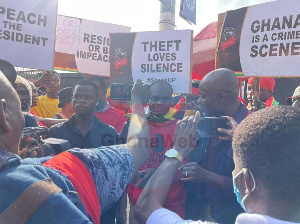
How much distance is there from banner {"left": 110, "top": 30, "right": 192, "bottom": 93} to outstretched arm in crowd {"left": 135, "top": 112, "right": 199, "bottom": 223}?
2.48 m

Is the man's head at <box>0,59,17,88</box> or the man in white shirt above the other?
the man's head at <box>0,59,17,88</box>

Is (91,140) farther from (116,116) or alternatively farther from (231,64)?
(231,64)

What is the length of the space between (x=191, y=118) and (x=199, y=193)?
101 centimetres

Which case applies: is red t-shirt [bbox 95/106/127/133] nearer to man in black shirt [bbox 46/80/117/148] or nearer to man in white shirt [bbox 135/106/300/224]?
man in black shirt [bbox 46/80/117/148]

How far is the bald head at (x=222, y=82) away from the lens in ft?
8.61

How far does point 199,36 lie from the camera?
28.3 ft

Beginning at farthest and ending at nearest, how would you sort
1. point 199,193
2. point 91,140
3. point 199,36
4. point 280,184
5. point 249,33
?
point 199,36, point 249,33, point 91,140, point 199,193, point 280,184

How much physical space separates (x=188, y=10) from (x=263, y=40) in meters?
3.93

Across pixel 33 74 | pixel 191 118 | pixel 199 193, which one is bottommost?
pixel 199 193

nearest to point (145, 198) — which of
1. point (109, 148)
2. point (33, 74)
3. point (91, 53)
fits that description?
point (109, 148)

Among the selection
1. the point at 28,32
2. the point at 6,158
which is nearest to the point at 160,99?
the point at 28,32

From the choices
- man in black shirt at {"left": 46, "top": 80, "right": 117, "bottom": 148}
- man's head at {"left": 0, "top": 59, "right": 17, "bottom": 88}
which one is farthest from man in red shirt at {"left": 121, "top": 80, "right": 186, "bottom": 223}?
man's head at {"left": 0, "top": 59, "right": 17, "bottom": 88}

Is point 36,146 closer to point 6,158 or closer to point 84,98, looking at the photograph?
point 6,158

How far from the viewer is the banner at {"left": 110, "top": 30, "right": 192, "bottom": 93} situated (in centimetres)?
436
